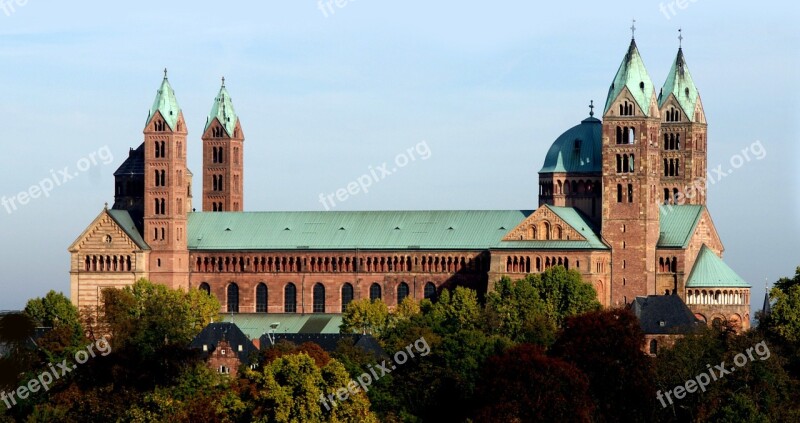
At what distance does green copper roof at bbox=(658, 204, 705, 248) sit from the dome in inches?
236

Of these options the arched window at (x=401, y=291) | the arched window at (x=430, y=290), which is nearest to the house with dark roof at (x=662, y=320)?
the arched window at (x=430, y=290)

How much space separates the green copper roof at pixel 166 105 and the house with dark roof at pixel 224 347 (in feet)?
93.0

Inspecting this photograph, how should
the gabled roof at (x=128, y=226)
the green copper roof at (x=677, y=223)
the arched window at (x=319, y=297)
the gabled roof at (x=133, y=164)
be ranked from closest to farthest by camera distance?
the green copper roof at (x=677, y=223) → the gabled roof at (x=128, y=226) → the arched window at (x=319, y=297) → the gabled roof at (x=133, y=164)

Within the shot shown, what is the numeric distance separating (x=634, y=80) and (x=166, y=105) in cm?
3549

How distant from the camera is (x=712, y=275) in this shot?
6895 inches

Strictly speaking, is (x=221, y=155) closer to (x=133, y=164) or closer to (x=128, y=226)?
(x=133, y=164)

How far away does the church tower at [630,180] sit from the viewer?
174m

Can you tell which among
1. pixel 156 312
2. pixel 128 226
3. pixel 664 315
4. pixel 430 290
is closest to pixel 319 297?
pixel 430 290

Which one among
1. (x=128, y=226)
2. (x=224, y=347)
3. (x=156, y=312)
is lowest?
(x=224, y=347)

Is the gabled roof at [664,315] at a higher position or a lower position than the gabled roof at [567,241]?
lower

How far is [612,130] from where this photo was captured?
174 m

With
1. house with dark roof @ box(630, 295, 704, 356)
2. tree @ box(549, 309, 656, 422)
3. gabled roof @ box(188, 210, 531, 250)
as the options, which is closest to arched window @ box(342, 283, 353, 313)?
gabled roof @ box(188, 210, 531, 250)

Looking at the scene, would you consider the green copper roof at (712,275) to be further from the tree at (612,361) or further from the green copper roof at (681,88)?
the tree at (612,361)

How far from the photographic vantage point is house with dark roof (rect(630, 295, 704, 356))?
15850 cm
